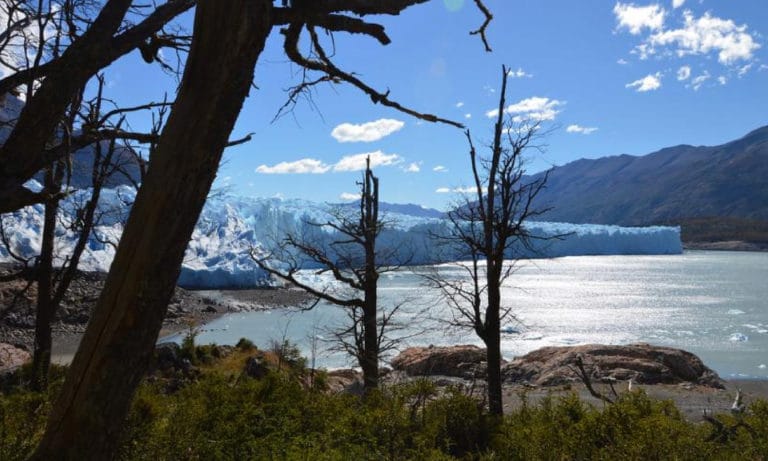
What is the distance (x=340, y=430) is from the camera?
4.21 metres

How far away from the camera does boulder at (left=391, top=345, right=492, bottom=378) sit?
19.5 m

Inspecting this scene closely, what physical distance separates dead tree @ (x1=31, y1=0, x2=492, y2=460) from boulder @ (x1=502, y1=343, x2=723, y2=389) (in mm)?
17259

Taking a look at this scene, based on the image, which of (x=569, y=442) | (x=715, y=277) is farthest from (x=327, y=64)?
(x=715, y=277)

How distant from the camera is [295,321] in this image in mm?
31391

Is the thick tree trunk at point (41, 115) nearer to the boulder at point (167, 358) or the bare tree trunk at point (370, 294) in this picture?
the bare tree trunk at point (370, 294)

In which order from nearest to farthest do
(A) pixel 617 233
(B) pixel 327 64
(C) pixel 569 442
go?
1. (B) pixel 327 64
2. (C) pixel 569 442
3. (A) pixel 617 233

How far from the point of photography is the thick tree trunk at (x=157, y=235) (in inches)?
72.3

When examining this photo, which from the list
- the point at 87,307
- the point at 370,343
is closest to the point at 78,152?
the point at 370,343

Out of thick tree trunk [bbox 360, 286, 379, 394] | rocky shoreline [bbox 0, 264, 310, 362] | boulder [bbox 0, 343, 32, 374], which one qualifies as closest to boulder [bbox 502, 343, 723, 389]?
thick tree trunk [bbox 360, 286, 379, 394]

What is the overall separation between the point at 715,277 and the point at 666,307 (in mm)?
20584

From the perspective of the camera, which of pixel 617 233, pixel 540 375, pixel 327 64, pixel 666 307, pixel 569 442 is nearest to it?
pixel 327 64

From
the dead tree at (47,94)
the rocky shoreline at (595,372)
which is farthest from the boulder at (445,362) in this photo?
the dead tree at (47,94)

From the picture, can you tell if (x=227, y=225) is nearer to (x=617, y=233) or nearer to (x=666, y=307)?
(x=666, y=307)

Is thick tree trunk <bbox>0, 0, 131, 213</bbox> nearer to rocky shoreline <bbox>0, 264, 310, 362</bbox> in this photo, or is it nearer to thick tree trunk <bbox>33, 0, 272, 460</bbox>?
thick tree trunk <bbox>33, 0, 272, 460</bbox>
